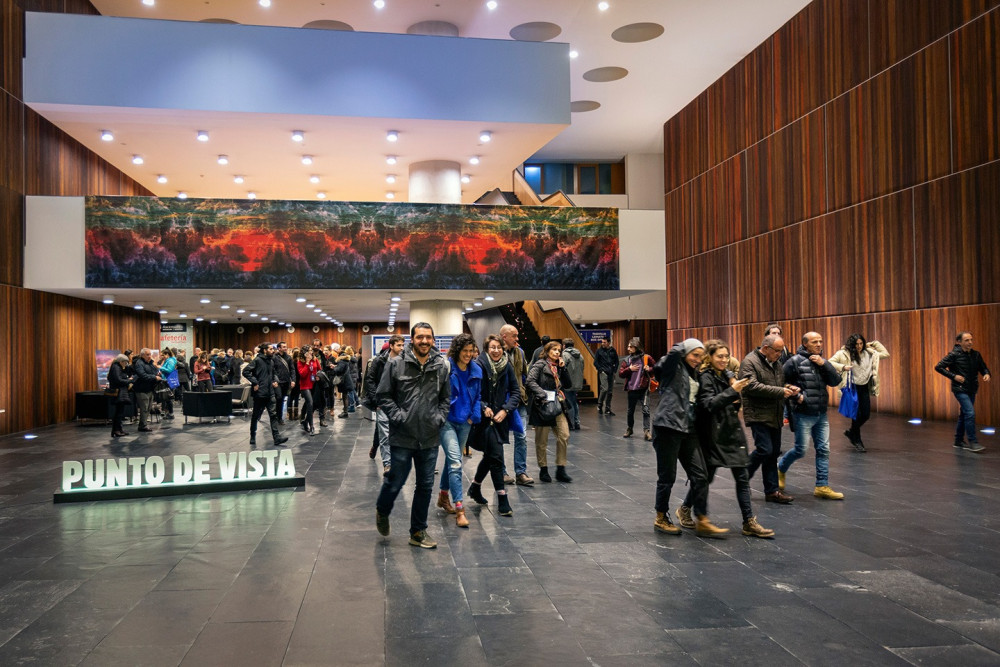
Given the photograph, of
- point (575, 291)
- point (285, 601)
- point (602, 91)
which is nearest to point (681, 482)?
point (285, 601)

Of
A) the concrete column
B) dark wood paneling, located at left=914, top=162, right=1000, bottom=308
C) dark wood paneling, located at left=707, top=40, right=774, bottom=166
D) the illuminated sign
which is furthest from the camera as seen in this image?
the concrete column

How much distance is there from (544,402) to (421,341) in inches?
100

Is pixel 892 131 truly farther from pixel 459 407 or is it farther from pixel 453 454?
pixel 453 454

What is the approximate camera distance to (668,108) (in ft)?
85.6

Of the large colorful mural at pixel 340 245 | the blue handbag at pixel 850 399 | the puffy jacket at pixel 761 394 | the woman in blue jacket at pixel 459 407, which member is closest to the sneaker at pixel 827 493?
the puffy jacket at pixel 761 394

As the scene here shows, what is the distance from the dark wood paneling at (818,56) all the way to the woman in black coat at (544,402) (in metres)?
10.0

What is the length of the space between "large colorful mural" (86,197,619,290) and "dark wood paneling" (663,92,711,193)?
3728 mm

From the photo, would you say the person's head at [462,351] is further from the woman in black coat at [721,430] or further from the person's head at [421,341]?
the woman in black coat at [721,430]

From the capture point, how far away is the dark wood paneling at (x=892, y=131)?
12.2 metres

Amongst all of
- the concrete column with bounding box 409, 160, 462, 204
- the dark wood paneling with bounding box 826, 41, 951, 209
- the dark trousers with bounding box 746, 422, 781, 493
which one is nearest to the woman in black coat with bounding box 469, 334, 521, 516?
the dark trousers with bounding box 746, 422, 781, 493

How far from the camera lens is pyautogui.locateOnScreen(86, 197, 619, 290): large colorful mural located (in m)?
16.2

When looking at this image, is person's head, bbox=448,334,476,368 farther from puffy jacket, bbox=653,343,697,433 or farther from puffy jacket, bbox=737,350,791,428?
puffy jacket, bbox=737,350,791,428

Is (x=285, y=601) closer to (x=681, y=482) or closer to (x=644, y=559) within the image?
(x=644, y=559)

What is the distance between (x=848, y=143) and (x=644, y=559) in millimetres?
12221
